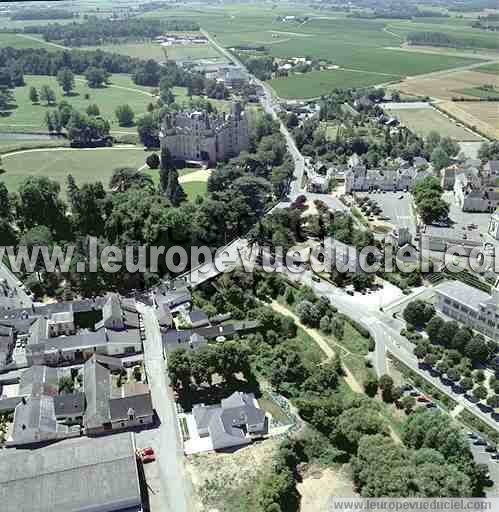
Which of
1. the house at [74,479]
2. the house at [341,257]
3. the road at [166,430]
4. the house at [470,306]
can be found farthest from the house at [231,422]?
the house at [341,257]

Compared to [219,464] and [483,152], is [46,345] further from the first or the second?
[483,152]

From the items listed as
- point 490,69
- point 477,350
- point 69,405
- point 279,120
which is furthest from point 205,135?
point 490,69

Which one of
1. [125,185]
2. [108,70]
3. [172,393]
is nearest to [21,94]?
[108,70]

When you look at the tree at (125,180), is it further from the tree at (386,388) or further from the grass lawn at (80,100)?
the tree at (386,388)

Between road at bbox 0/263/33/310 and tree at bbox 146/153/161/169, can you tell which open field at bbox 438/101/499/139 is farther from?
road at bbox 0/263/33/310

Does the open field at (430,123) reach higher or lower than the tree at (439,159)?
higher

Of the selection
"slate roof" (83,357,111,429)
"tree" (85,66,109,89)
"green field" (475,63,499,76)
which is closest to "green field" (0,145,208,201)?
"slate roof" (83,357,111,429)
